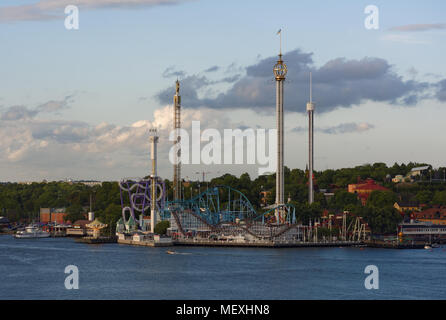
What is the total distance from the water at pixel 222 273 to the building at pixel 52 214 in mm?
70295

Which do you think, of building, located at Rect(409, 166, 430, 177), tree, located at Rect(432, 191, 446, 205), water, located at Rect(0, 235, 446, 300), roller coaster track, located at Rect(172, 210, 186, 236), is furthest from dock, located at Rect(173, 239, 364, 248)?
building, located at Rect(409, 166, 430, 177)

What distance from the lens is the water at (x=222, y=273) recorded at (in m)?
53.6

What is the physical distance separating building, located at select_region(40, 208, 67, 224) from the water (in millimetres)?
70295

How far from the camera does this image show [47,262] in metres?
74.4

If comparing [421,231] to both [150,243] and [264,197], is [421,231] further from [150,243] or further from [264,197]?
[264,197]

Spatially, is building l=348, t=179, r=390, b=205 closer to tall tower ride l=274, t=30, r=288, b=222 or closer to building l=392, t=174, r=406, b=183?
building l=392, t=174, r=406, b=183

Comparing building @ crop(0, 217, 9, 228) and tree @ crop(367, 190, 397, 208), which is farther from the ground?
tree @ crop(367, 190, 397, 208)

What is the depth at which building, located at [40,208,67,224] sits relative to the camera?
531 feet

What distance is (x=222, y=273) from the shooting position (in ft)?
211

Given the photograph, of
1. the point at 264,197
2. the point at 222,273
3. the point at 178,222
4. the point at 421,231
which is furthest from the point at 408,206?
the point at 222,273
